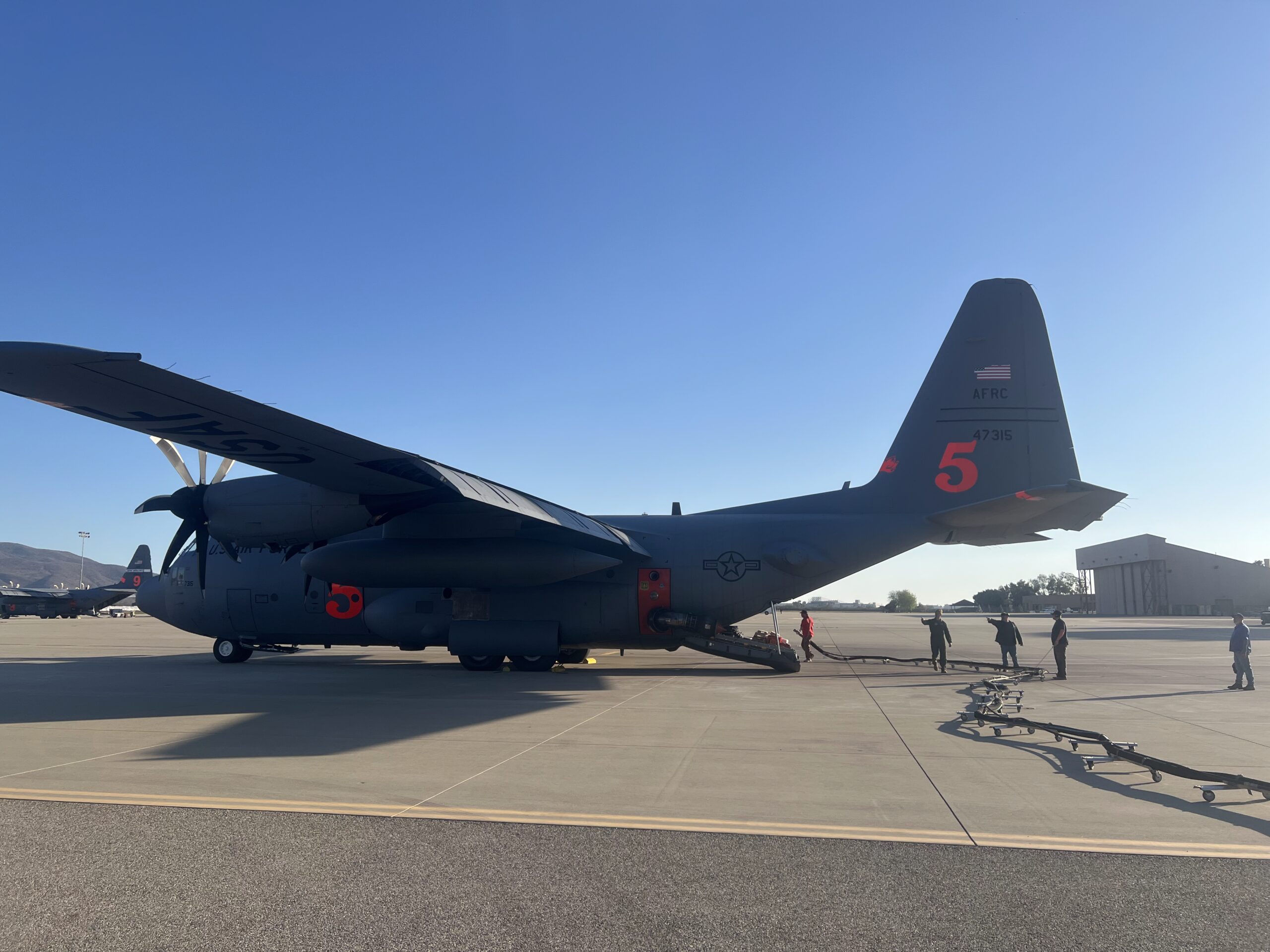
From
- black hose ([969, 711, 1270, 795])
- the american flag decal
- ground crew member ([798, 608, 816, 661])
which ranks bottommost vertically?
black hose ([969, 711, 1270, 795])

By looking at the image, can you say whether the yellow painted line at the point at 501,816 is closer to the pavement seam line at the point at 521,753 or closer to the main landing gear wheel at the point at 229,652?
the pavement seam line at the point at 521,753

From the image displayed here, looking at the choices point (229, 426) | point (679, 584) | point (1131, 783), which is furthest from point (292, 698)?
point (1131, 783)

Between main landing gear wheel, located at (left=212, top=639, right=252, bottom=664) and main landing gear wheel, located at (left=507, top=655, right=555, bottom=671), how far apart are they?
8.43m

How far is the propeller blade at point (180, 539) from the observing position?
56.4 ft

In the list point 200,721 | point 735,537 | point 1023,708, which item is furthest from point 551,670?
point 1023,708

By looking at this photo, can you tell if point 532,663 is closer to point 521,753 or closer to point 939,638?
point 521,753

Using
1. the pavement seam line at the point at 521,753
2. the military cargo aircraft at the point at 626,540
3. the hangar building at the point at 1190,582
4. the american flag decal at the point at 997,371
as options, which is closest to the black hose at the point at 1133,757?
the pavement seam line at the point at 521,753

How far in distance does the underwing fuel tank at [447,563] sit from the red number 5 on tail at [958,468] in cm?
855

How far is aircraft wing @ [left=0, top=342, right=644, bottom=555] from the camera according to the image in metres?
9.74

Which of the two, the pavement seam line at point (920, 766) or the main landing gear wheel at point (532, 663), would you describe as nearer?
the pavement seam line at point (920, 766)

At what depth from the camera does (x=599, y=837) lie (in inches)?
242

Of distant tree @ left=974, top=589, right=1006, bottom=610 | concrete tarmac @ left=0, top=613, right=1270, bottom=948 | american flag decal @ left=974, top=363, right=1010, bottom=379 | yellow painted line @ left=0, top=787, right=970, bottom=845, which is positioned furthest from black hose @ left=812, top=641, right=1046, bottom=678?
distant tree @ left=974, top=589, right=1006, bottom=610

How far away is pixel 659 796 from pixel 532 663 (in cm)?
1268

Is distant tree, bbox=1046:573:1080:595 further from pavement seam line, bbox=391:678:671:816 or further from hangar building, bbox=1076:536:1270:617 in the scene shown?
pavement seam line, bbox=391:678:671:816
